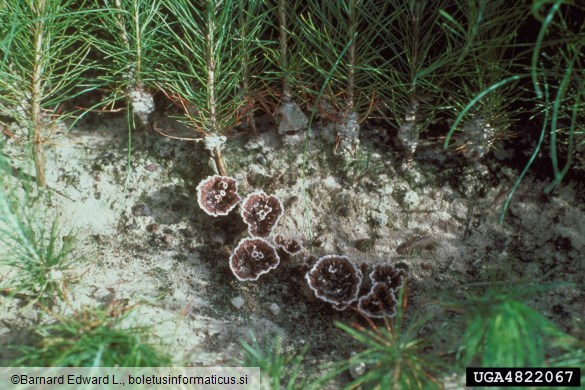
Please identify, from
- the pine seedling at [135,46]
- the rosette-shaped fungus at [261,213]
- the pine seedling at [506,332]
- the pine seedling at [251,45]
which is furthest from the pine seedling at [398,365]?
the pine seedling at [135,46]

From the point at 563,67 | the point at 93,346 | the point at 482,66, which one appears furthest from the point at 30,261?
the point at 563,67

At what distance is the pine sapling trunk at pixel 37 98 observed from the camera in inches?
90.5

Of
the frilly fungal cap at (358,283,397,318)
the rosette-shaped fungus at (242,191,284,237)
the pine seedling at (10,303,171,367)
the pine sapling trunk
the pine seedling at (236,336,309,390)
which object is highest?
the pine sapling trunk

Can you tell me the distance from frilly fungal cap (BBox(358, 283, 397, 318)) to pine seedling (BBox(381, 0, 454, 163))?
0.73 metres

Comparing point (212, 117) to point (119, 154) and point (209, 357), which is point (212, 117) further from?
point (209, 357)

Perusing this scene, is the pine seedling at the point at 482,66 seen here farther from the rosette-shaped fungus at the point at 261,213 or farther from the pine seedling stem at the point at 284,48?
the rosette-shaped fungus at the point at 261,213

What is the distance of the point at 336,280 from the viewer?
2338 mm

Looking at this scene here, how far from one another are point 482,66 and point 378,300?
3.69 feet

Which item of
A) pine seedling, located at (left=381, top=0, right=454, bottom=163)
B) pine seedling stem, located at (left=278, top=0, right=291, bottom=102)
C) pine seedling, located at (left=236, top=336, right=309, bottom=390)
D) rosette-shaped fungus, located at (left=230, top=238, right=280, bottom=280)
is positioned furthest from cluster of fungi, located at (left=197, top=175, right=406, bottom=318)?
pine seedling, located at (left=381, top=0, right=454, bottom=163)

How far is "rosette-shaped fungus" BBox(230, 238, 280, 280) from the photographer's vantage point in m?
2.38

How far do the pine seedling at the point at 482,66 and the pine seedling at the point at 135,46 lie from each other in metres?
1.37

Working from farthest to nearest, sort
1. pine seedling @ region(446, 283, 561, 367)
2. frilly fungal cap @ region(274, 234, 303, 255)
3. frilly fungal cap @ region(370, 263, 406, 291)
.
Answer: frilly fungal cap @ region(274, 234, 303, 255) → frilly fungal cap @ region(370, 263, 406, 291) → pine seedling @ region(446, 283, 561, 367)

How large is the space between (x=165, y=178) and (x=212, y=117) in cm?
44

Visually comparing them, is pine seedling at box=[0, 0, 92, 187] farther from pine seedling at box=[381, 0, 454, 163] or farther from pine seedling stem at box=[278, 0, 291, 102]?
pine seedling at box=[381, 0, 454, 163]
